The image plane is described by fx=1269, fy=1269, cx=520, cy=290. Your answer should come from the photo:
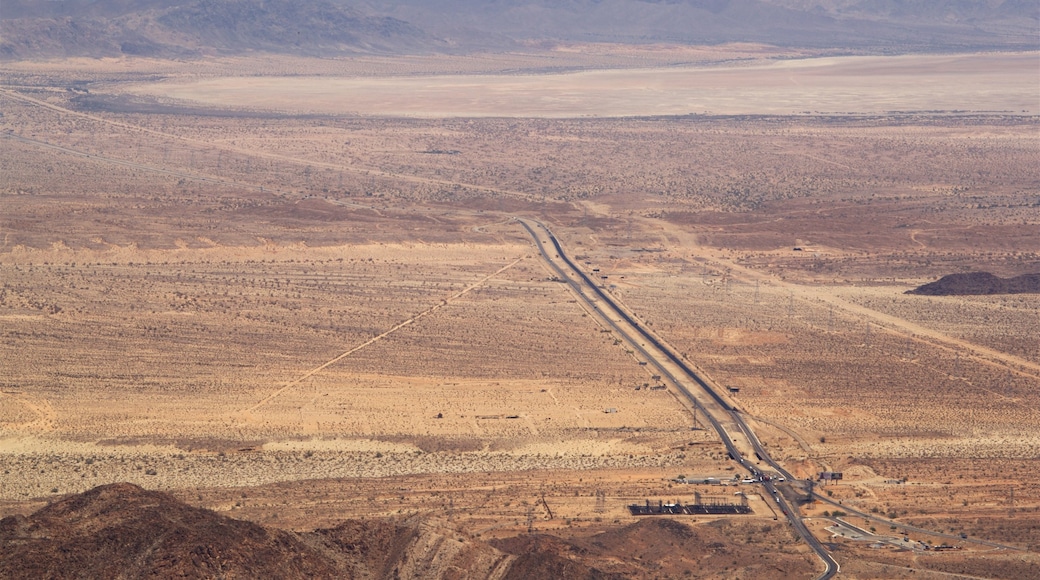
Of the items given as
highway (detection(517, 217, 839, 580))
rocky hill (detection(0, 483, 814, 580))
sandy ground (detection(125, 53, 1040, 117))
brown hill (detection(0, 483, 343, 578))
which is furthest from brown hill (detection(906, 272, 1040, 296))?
sandy ground (detection(125, 53, 1040, 117))

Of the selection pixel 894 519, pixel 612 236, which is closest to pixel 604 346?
pixel 894 519

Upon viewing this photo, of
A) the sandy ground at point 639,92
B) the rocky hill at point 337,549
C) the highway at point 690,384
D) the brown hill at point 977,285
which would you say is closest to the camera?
the rocky hill at point 337,549

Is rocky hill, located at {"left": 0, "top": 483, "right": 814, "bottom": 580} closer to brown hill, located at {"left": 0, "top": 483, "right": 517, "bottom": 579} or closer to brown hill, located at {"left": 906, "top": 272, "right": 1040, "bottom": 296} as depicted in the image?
brown hill, located at {"left": 0, "top": 483, "right": 517, "bottom": 579}

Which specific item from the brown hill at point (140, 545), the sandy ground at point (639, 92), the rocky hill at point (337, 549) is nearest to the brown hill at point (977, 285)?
the rocky hill at point (337, 549)

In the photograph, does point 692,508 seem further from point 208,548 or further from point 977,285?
point 977,285

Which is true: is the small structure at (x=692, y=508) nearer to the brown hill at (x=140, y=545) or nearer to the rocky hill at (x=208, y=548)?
the rocky hill at (x=208, y=548)

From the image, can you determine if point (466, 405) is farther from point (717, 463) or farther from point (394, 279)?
point (394, 279)

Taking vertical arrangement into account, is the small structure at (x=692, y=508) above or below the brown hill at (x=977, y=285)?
below

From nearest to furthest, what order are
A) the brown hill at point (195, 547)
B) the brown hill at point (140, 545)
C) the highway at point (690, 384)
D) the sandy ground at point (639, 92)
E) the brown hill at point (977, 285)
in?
the brown hill at point (140, 545) < the brown hill at point (195, 547) < the highway at point (690, 384) < the brown hill at point (977, 285) < the sandy ground at point (639, 92)
